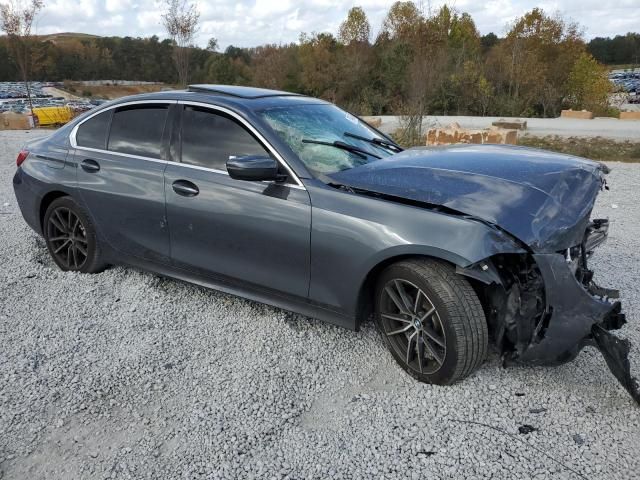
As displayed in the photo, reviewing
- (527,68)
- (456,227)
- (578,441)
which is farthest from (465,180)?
(527,68)

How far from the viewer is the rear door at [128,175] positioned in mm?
3893

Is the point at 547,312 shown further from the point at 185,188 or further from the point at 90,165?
the point at 90,165

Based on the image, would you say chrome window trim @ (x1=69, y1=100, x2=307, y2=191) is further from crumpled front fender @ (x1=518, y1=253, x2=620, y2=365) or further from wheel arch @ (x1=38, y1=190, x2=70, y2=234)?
crumpled front fender @ (x1=518, y1=253, x2=620, y2=365)

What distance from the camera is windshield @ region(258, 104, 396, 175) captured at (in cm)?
343

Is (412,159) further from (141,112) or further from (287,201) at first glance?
(141,112)

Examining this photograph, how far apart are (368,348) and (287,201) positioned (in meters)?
1.11

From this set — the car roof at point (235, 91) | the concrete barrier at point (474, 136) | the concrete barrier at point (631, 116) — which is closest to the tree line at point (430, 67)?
the concrete barrier at point (474, 136)

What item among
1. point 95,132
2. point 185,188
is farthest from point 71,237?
point 185,188

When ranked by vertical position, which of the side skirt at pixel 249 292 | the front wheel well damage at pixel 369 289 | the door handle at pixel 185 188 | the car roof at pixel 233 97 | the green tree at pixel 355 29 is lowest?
the side skirt at pixel 249 292

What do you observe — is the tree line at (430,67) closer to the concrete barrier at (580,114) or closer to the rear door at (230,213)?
the concrete barrier at (580,114)

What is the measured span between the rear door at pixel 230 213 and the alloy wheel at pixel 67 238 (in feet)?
3.85

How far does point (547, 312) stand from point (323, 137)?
72.5 inches

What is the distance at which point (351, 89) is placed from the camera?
39500 millimetres

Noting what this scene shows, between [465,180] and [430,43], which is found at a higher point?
[430,43]
